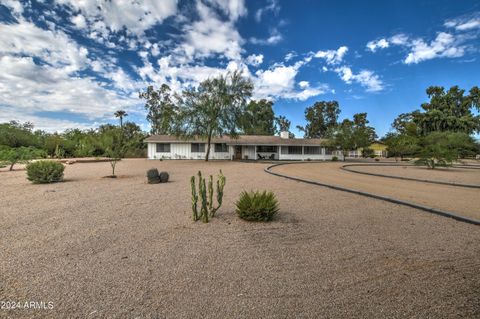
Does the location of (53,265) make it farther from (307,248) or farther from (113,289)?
(307,248)

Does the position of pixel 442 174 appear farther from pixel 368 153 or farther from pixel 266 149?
pixel 368 153

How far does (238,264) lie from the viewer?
3.29 metres

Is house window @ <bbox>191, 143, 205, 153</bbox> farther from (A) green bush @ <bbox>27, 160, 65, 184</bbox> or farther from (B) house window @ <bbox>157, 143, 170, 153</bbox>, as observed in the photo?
(A) green bush @ <bbox>27, 160, 65, 184</bbox>

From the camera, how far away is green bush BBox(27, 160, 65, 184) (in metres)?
10.3

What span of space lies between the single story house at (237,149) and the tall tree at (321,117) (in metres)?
29.2

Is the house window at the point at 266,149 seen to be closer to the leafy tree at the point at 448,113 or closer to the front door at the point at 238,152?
the front door at the point at 238,152

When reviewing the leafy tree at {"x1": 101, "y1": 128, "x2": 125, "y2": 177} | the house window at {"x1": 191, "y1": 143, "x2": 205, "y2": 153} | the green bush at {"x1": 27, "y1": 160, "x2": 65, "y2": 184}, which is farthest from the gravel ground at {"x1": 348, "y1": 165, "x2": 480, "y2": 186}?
the house window at {"x1": 191, "y1": 143, "x2": 205, "y2": 153}

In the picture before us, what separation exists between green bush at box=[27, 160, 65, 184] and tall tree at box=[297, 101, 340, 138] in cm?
5999

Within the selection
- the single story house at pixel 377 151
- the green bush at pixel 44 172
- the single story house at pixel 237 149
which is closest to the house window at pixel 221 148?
the single story house at pixel 237 149

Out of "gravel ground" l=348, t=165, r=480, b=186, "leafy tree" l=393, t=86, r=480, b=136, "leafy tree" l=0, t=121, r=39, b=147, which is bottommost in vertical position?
"gravel ground" l=348, t=165, r=480, b=186

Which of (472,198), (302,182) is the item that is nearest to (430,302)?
(472,198)

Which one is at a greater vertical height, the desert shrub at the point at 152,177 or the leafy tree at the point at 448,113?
the leafy tree at the point at 448,113

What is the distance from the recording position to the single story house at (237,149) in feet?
108

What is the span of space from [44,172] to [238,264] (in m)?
11.1
